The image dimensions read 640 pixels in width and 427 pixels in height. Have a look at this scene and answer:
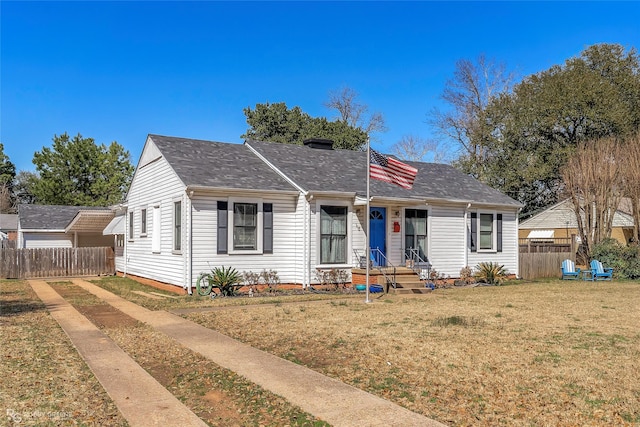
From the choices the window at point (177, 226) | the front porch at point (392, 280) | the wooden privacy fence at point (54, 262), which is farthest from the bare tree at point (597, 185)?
the wooden privacy fence at point (54, 262)

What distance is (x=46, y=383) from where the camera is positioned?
674cm

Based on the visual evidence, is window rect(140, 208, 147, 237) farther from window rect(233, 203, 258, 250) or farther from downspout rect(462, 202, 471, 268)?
downspout rect(462, 202, 471, 268)

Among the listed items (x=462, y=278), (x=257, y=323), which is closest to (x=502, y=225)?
(x=462, y=278)

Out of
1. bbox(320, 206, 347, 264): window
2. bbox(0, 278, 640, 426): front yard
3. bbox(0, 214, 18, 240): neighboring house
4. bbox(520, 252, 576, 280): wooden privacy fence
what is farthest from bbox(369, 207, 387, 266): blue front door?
bbox(0, 214, 18, 240): neighboring house

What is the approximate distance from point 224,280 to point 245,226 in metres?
1.97

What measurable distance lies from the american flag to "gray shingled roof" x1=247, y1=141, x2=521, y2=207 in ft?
8.81

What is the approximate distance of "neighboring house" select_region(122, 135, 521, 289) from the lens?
17047 mm

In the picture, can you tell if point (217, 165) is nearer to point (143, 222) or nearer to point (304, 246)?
point (304, 246)

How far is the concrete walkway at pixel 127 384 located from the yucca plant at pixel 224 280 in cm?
547

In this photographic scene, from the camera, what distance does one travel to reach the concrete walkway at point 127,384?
546 centimetres

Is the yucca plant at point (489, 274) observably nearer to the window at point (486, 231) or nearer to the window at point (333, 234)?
the window at point (486, 231)

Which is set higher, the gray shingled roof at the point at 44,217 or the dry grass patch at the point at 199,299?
the gray shingled roof at the point at 44,217

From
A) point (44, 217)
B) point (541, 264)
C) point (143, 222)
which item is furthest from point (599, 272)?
point (44, 217)

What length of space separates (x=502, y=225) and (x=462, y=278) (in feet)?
10.5
